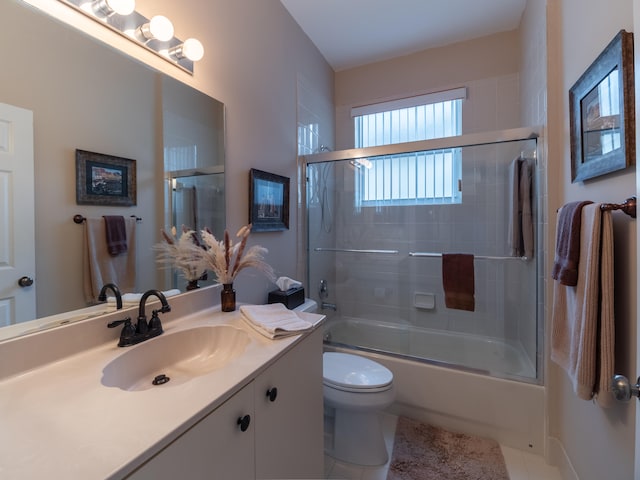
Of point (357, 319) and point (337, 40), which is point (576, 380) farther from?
point (337, 40)

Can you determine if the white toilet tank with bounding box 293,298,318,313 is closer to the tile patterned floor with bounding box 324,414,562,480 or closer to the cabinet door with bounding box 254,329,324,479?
the cabinet door with bounding box 254,329,324,479

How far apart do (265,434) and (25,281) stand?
0.82 metres

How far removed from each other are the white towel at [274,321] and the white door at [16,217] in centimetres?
66

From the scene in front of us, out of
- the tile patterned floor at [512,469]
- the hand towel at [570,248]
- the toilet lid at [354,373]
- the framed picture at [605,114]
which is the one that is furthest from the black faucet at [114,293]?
the framed picture at [605,114]

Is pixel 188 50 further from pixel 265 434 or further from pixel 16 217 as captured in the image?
pixel 265 434

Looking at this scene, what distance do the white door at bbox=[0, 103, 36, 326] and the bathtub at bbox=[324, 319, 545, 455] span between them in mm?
1770

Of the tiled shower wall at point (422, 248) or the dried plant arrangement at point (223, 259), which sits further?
the tiled shower wall at point (422, 248)

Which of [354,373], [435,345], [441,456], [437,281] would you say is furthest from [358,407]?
Result: [437,281]

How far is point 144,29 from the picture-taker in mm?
1150

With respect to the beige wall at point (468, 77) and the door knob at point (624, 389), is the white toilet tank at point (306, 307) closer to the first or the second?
the door knob at point (624, 389)

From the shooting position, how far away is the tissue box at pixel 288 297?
1815mm

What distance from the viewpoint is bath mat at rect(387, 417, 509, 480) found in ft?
4.86

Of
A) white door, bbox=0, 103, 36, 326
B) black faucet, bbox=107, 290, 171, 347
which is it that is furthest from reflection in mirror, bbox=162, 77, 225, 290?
white door, bbox=0, 103, 36, 326

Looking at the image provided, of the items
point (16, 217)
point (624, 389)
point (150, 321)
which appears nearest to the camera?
point (624, 389)
